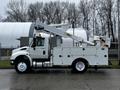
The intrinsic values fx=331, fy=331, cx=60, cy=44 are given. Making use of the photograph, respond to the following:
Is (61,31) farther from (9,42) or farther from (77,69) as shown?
(9,42)

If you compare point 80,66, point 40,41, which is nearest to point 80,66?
point 80,66

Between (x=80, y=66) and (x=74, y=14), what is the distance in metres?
55.1

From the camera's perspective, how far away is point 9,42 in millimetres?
42219

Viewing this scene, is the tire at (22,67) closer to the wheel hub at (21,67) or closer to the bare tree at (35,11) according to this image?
the wheel hub at (21,67)

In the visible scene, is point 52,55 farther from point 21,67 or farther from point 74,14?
point 74,14

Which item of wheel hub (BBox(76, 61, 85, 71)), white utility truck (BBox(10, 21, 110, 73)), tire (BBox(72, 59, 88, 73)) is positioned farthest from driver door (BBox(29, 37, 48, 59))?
wheel hub (BBox(76, 61, 85, 71))

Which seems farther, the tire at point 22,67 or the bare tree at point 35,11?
the bare tree at point 35,11

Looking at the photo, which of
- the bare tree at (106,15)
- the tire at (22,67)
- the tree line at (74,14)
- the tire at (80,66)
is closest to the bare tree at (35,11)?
the tree line at (74,14)

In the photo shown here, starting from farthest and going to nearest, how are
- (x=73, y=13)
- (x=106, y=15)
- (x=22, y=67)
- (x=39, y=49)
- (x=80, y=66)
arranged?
1. (x=73, y=13)
2. (x=106, y=15)
3. (x=39, y=49)
4. (x=22, y=67)
5. (x=80, y=66)

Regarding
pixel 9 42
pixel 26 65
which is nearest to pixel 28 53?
pixel 26 65

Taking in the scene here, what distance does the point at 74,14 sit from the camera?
248 feet

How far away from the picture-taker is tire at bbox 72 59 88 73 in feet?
69.2

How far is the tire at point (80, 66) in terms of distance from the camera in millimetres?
21094

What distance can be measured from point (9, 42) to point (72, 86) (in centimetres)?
2895
